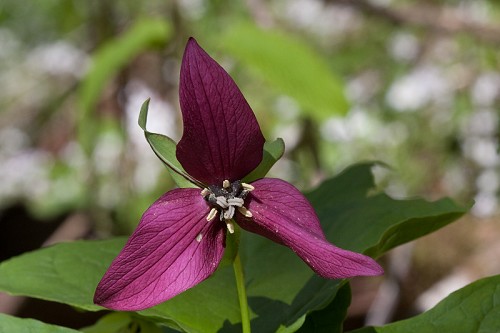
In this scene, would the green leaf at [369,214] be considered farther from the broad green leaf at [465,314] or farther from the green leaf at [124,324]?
the green leaf at [124,324]

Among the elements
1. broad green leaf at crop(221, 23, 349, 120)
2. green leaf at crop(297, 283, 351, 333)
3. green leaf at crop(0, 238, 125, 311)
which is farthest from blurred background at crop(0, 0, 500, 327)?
green leaf at crop(297, 283, 351, 333)

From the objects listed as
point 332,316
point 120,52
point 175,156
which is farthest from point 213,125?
point 120,52

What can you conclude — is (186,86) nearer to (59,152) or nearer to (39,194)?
(39,194)

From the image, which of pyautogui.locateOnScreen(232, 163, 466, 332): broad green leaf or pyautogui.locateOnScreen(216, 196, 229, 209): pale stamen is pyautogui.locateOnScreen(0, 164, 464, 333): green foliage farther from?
pyautogui.locateOnScreen(216, 196, 229, 209): pale stamen

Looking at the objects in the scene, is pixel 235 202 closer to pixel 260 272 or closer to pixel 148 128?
pixel 260 272

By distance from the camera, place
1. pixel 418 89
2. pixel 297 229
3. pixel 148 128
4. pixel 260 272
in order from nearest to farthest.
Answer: pixel 297 229 → pixel 260 272 → pixel 148 128 → pixel 418 89

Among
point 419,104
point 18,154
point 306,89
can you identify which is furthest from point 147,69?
point 306,89
